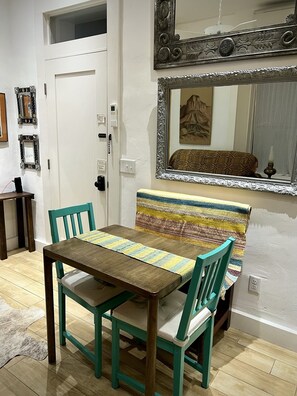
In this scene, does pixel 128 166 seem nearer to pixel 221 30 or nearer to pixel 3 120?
pixel 221 30

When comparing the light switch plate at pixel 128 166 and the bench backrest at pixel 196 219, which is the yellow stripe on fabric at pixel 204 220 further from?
the light switch plate at pixel 128 166

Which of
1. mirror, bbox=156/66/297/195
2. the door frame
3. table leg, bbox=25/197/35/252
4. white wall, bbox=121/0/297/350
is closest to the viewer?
mirror, bbox=156/66/297/195

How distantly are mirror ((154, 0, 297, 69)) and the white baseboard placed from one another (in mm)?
1806

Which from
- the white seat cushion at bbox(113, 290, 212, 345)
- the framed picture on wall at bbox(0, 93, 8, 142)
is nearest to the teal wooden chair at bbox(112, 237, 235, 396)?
the white seat cushion at bbox(113, 290, 212, 345)

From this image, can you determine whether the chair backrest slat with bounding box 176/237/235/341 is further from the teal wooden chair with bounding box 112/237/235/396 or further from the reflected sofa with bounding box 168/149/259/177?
the reflected sofa with bounding box 168/149/259/177

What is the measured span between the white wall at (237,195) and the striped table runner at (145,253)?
2.31 feet

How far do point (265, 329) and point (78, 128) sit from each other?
7.87 feet

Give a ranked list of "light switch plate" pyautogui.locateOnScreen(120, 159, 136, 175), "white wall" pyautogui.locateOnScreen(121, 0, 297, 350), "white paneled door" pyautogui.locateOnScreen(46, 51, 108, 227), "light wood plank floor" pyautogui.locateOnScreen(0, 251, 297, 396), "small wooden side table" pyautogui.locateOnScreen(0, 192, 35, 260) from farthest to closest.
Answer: "small wooden side table" pyautogui.locateOnScreen(0, 192, 35, 260) < "white paneled door" pyautogui.locateOnScreen(46, 51, 108, 227) < "light switch plate" pyautogui.locateOnScreen(120, 159, 136, 175) < "white wall" pyautogui.locateOnScreen(121, 0, 297, 350) < "light wood plank floor" pyautogui.locateOnScreen(0, 251, 297, 396)

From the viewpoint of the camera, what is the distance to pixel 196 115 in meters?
2.17

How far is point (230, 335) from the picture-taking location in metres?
2.18

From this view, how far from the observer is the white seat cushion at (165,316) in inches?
56.9

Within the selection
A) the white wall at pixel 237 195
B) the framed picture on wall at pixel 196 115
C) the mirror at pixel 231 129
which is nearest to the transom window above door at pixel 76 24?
the white wall at pixel 237 195

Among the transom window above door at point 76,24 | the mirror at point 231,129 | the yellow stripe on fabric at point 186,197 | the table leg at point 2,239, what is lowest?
the table leg at point 2,239

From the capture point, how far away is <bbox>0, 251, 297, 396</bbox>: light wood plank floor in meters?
1.69
